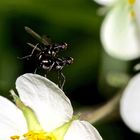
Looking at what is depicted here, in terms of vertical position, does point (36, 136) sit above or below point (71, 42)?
above

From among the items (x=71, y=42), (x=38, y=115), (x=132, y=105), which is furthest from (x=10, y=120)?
(x=71, y=42)

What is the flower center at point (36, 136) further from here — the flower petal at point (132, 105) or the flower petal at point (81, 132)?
the flower petal at point (132, 105)

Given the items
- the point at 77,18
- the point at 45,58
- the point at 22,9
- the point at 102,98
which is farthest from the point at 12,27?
the point at 45,58

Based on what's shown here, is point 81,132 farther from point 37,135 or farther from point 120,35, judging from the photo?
point 120,35

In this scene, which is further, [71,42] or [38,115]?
[71,42]

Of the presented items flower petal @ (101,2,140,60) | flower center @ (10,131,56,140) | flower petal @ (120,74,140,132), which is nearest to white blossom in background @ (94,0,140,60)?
flower petal @ (101,2,140,60)

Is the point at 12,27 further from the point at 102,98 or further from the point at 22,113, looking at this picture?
the point at 22,113
